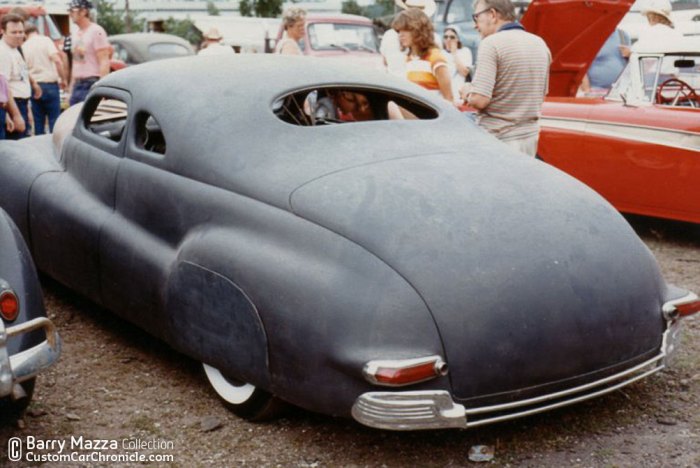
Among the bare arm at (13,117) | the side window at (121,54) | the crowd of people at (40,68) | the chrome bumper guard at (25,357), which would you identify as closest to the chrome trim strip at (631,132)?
the bare arm at (13,117)

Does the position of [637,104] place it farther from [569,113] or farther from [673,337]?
[673,337]

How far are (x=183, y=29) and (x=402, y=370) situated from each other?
110 ft

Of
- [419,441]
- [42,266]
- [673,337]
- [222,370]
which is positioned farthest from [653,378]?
[42,266]

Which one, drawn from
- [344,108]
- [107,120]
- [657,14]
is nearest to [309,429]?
[344,108]

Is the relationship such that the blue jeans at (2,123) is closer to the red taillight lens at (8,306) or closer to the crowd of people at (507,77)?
the crowd of people at (507,77)

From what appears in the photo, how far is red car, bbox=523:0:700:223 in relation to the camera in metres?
6.14

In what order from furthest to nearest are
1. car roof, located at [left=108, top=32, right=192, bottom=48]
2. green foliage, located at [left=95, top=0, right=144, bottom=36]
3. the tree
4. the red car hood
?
the tree
green foliage, located at [left=95, top=0, right=144, bottom=36]
car roof, located at [left=108, top=32, right=192, bottom=48]
the red car hood

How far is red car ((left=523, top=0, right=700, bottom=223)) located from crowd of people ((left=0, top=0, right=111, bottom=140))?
400 centimetres

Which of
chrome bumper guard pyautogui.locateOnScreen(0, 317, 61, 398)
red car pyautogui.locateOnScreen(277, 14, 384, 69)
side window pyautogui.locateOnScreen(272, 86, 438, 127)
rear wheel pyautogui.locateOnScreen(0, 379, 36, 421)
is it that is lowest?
red car pyautogui.locateOnScreen(277, 14, 384, 69)

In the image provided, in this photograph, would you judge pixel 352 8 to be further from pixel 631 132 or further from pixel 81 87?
pixel 631 132

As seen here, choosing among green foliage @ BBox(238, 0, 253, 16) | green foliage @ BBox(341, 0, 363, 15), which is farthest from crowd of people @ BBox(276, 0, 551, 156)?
green foliage @ BBox(341, 0, 363, 15)

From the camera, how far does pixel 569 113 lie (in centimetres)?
683

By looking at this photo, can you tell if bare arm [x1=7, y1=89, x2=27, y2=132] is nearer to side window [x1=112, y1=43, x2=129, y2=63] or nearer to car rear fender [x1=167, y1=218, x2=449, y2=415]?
car rear fender [x1=167, y1=218, x2=449, y2=415]

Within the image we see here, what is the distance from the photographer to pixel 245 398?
3.58 m
